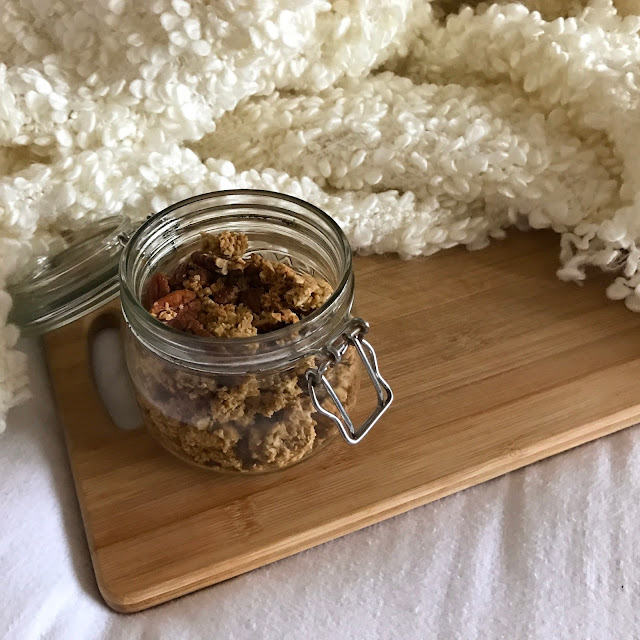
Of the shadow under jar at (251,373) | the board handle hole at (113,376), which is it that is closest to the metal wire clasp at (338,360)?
the shadow under jar at (251,373)

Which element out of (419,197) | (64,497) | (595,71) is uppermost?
(595,71)

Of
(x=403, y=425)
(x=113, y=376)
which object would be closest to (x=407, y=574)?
(x=403, y=425)

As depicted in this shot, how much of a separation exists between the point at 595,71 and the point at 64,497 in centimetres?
41

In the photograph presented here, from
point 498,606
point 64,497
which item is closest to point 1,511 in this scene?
point 64,497

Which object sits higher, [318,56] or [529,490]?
[318,56]

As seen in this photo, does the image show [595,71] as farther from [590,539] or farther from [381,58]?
[590,539]

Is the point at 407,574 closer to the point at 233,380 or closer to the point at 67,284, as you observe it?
the point at 233,380

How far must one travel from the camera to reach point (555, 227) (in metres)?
0.51

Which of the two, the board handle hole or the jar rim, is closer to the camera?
the jar rim

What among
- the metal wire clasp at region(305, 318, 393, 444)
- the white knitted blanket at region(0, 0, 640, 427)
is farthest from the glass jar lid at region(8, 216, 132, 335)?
the metal wire clasp at region(305, 318, 393, 444)

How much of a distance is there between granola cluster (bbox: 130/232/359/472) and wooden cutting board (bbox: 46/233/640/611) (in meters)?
0.02

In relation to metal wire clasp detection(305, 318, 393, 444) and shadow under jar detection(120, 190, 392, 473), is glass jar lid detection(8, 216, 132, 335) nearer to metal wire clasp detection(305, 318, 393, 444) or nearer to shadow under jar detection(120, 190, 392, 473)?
shadow under jar detection(120, 190, 392, 473)

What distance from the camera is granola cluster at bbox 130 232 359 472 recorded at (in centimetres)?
36

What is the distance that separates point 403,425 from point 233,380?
0.12m
